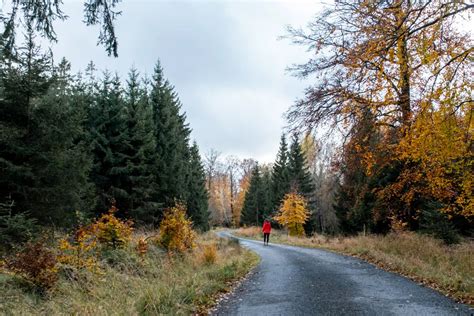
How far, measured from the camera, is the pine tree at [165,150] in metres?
29.7

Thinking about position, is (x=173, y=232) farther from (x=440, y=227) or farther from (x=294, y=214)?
(x=294, y=214)

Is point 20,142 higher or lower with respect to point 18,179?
higher

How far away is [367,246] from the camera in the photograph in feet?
53.6

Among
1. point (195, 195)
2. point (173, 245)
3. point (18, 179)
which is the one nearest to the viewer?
point (173, 245)

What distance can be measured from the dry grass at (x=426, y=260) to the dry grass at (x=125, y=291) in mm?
4971

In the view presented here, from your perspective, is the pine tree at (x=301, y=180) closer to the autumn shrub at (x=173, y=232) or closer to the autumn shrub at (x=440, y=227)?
the autumn shrub at (x=440, y=227)

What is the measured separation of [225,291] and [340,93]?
653 cm

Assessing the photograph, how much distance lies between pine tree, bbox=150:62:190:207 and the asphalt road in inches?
747

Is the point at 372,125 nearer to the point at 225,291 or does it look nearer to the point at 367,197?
the point at 225,291

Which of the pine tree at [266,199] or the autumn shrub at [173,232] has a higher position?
the pine tree at [266,199]

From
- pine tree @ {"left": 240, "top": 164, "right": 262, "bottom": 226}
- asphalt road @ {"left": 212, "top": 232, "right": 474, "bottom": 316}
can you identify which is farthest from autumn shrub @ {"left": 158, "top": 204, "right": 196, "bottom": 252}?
pine tree @ {"left": 240, "top": 164, "right": 262, "bottom": 226}

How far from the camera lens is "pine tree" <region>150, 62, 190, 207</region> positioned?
97.5ft

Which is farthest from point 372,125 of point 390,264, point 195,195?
point 195,195

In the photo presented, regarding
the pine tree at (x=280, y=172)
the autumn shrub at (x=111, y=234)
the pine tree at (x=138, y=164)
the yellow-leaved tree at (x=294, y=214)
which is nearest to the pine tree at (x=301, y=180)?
the pine tree at (x=280, y=172)
